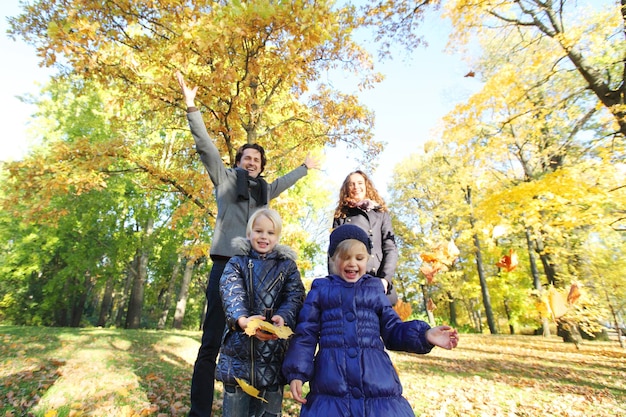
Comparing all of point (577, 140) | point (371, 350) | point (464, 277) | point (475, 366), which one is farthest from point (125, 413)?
point (464, 277)

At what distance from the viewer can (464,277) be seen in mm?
23953

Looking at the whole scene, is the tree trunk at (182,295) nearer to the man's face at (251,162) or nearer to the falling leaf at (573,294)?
the man's face at (251,162)

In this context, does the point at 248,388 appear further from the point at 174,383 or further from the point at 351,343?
the point at 174,383

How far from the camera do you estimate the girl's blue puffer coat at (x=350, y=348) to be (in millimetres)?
1756

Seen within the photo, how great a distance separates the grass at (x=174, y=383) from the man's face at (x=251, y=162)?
2485 mm

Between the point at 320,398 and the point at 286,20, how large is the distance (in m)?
4.06

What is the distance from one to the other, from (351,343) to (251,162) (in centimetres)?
195

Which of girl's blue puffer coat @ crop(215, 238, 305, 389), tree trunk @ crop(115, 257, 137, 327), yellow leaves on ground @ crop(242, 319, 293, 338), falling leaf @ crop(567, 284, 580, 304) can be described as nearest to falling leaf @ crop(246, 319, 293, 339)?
yellow leaves on ground @ crop(242, 319, 293, 338)

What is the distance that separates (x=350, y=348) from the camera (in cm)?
188

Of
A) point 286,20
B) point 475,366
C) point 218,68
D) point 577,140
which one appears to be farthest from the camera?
point 577,140

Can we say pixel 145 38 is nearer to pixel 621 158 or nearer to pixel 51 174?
pixel 51 174

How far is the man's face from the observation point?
3.15 meters

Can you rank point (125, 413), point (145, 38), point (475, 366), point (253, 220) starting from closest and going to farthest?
point (253, 220), point (125, 413), point (145, 38), point (475, 366)

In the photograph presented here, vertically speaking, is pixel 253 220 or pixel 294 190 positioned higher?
pixel 294 190
